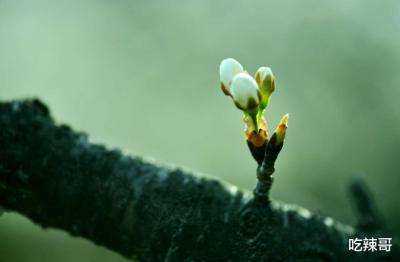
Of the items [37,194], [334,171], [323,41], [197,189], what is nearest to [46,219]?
[37,194]

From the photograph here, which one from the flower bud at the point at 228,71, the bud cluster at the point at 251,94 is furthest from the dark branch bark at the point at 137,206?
the flower bud at the point at 228,71

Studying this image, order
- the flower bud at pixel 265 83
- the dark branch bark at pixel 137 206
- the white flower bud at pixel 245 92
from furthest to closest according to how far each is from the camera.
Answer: the flower bud at pixel 265 83 → the white flower bud at pixel 245 92 → the dark branch bark at pixel 137 206

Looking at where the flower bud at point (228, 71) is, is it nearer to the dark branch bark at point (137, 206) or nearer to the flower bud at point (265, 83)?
the flower bud at point (265, 83)

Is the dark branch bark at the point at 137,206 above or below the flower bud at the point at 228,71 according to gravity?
below

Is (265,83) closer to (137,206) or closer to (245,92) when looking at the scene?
(245,92)

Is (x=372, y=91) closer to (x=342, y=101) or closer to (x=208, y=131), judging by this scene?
(x=342, y=101)

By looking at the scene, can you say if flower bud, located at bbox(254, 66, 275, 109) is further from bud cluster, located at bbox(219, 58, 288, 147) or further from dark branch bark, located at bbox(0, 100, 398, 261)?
dark branch bark, located at bbox(0, 100, 398, 261)

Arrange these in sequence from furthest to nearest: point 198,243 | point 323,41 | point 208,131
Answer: point 323,41
point 208,131
point 198,243
